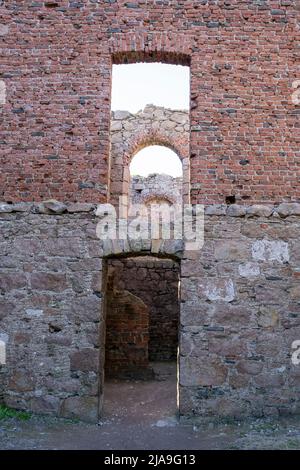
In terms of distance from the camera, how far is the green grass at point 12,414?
544cm

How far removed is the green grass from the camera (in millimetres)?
5437

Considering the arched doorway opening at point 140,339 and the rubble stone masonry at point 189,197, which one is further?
the arched doorway opening at point 140,339

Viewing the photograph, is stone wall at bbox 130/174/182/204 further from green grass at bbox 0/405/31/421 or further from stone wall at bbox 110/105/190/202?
green grass at bbox 0/405/31/421

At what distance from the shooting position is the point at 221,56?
6.12m

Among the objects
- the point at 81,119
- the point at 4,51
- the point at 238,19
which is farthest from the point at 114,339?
the point at 238,19

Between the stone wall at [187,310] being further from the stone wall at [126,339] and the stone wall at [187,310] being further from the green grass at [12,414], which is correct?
the stone wall at [126,339]

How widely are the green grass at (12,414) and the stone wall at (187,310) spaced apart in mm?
80

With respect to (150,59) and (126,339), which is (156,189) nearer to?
(126,339)

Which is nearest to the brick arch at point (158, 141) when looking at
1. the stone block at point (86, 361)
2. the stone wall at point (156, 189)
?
the stone wall at point (156, 189)

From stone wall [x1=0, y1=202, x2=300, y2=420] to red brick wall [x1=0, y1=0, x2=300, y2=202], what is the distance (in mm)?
431

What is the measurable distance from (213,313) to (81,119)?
3.15m

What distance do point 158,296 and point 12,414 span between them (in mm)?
5513

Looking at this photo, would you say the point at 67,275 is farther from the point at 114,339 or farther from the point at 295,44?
the point at 295,44

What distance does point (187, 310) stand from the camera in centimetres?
566
